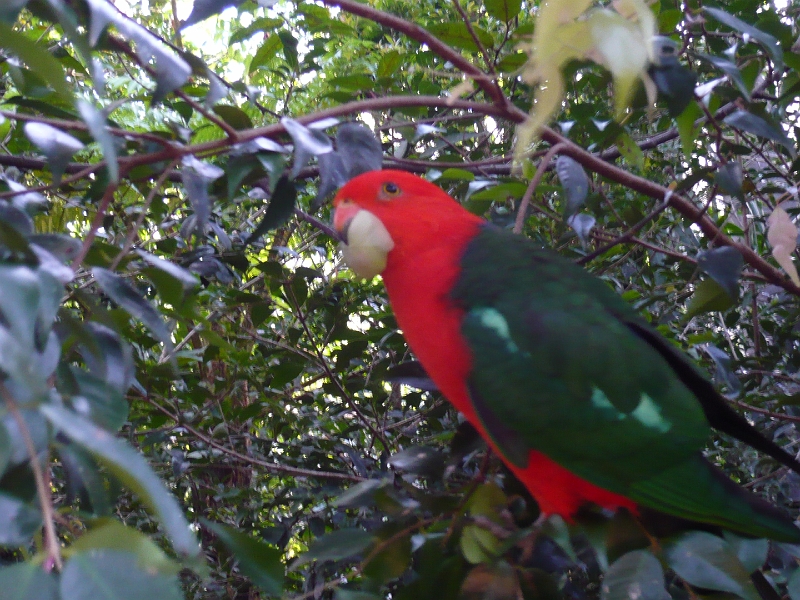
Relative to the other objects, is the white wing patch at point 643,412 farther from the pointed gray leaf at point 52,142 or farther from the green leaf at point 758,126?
the pointed gray leaf at point 52,142

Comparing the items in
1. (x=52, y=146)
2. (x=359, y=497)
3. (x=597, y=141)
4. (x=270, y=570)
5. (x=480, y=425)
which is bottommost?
(x=270, y=570)

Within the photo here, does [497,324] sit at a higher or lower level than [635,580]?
higher

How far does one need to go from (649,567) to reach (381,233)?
0.64m

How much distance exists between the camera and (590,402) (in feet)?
3.03

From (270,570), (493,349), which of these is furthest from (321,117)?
(270,570)

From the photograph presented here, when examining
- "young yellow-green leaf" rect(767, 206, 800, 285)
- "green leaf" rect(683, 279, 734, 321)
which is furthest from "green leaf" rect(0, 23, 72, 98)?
"green leaf" rect(683, 279, 734, 321)

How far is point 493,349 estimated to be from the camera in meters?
0.92

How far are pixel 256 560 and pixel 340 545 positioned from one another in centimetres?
19

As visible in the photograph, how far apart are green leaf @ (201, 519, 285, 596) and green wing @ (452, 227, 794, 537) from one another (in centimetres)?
43

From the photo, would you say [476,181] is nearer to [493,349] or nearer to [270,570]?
[493,349]

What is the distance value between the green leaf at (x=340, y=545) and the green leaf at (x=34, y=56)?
509 mm

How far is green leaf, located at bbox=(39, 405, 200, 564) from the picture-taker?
0.29m

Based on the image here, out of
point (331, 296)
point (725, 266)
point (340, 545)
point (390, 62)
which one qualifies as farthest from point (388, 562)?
point (331, 296)

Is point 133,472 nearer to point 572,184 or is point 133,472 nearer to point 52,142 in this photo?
point 52,142
